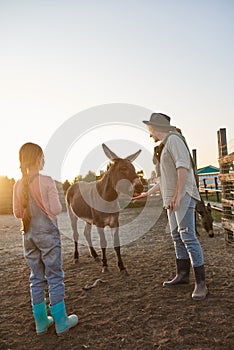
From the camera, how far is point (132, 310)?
328 cm

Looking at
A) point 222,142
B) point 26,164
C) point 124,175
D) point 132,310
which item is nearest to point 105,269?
point 124,175

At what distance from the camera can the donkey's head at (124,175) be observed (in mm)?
4988

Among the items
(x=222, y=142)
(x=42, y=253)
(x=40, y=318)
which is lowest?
(x=40, y=318)

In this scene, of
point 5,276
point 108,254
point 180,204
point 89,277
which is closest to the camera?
A: point 180,204

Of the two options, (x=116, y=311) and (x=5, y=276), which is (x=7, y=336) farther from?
(x=5, y=276)

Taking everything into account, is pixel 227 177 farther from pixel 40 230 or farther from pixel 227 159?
pixel 40 230

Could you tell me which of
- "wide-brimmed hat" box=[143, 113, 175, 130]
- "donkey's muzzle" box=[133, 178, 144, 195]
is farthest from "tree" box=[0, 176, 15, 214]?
"wide-brimmed hat" box=[143, 113, 175, 130]

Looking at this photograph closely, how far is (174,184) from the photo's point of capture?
3.64m

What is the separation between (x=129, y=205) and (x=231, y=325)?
54.7 feet

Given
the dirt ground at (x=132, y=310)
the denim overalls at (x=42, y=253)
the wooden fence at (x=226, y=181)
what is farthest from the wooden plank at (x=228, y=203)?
the denim overalls at (x=42, y=253)

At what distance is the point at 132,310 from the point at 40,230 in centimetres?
139

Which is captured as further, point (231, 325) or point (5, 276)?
point (5, 276)

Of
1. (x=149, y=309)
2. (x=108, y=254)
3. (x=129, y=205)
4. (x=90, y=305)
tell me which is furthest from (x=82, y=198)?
(x=129, y=205)

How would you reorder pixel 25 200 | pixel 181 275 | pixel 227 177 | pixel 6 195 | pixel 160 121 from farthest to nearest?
pixel 6 195 → pixel 227 177 → pixel 181 275 → pixel 160 121 → pixel 25 200
